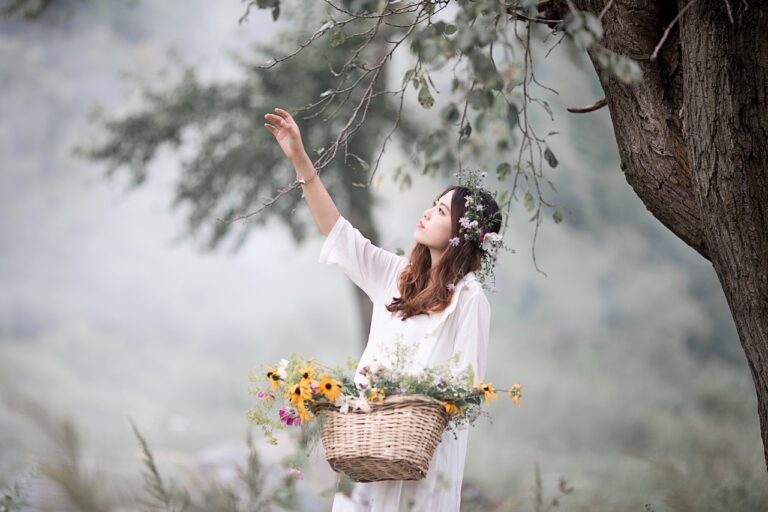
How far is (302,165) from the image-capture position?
Result: 9.91ft

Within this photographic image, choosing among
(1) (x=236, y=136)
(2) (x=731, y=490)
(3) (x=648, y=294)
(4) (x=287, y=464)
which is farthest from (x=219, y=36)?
(4) (x=287, y=464)

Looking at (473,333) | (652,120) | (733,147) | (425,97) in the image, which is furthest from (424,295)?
(733,147)

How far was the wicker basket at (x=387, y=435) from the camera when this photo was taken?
96.7 inches

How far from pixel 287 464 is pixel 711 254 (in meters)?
1.59

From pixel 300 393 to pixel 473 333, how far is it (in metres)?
0.62

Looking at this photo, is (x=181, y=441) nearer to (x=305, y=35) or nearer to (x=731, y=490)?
(x=305, y=35)

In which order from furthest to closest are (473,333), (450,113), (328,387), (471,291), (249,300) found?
(249,300) < (471,291) < (473,333) < (328,387) < (450,113)

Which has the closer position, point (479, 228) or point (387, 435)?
point (387, 435)

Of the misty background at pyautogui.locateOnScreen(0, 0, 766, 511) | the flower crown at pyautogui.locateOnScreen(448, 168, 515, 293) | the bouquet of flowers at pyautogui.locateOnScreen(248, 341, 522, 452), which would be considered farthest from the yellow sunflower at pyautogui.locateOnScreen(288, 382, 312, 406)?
the misty background at pyautogui.locateOnScreen(0, 0, 766, 511)

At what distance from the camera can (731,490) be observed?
3.76 m

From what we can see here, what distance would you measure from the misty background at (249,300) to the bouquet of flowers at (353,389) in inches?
295

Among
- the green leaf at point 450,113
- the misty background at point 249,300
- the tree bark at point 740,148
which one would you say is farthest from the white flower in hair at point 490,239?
the misty background at point 249,300

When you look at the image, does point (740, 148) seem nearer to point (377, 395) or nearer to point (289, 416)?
point (377, 395)

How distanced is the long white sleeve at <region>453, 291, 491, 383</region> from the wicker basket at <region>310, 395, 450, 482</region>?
1.04 feet
